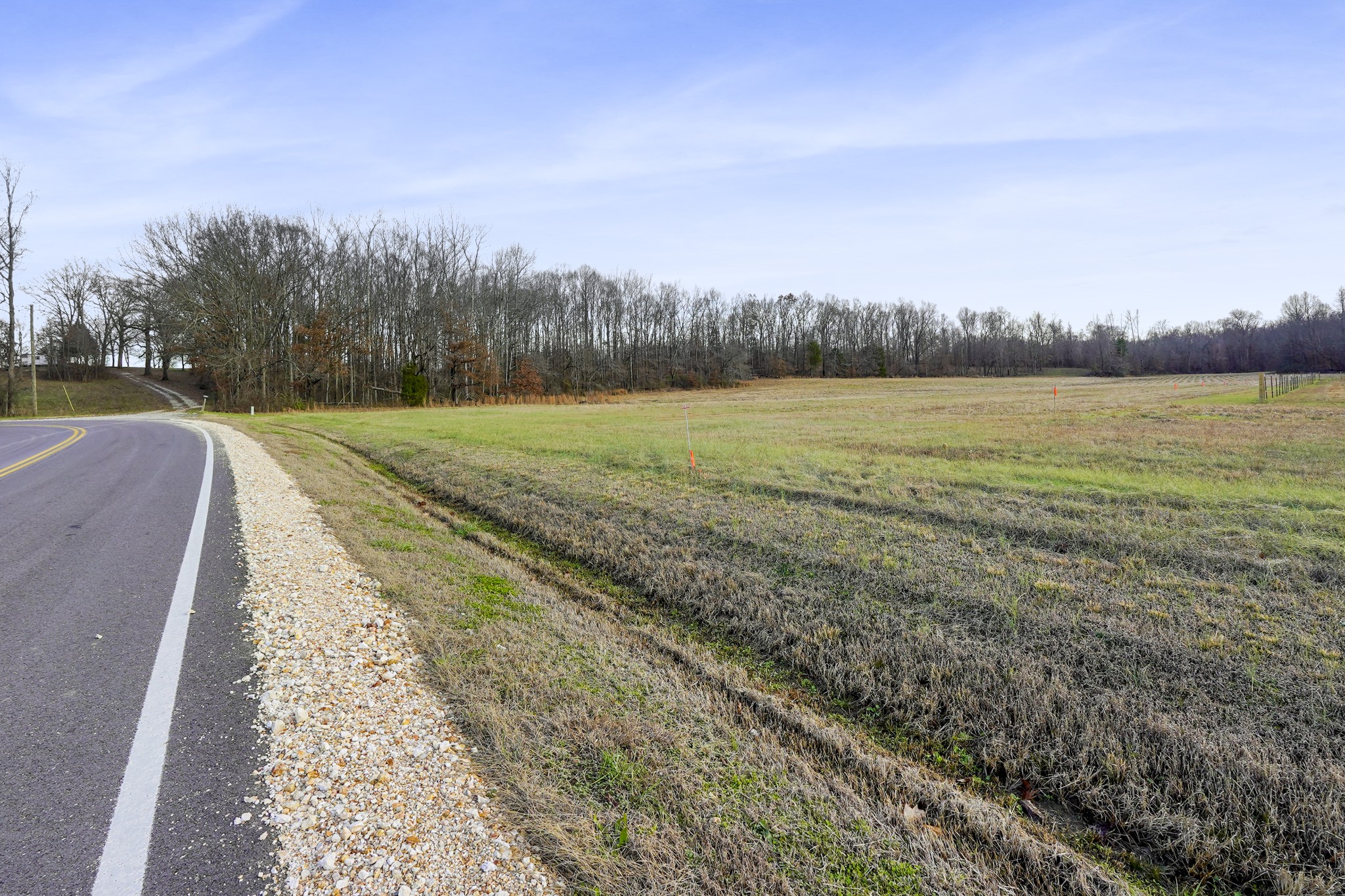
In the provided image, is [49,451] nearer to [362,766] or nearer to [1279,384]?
[362,766]

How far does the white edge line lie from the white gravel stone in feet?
1.33

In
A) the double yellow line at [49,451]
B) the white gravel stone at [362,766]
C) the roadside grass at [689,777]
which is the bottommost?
the roadside grass at [689,777]

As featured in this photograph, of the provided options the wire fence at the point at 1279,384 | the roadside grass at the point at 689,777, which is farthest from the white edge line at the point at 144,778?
the wire fence at the point at 1279,384

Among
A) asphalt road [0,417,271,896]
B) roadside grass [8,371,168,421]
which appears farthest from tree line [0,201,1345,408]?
asphalt road [0,417,271,896]

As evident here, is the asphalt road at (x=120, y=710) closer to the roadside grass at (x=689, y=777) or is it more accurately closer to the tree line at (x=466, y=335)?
the roadside grass at (x=689, y=777)

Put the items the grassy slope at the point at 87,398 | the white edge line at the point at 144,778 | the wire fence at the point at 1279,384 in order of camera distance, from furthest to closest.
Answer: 1. the grassy slope at the point at 87,398
2. the wire fence at the point at 1279,384
3. the white edge line at the point at 144,778

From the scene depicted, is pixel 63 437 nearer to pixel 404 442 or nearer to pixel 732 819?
pixel 404 442

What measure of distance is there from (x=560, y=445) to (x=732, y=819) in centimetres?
1480

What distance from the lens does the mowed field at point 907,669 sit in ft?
10.2

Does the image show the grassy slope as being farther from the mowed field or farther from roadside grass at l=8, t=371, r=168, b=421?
the mowed field

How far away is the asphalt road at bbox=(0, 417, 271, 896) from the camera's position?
2.61m

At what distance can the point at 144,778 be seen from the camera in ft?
10.2

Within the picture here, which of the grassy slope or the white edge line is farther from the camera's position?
the grassy slope

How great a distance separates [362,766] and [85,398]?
6654 cm
